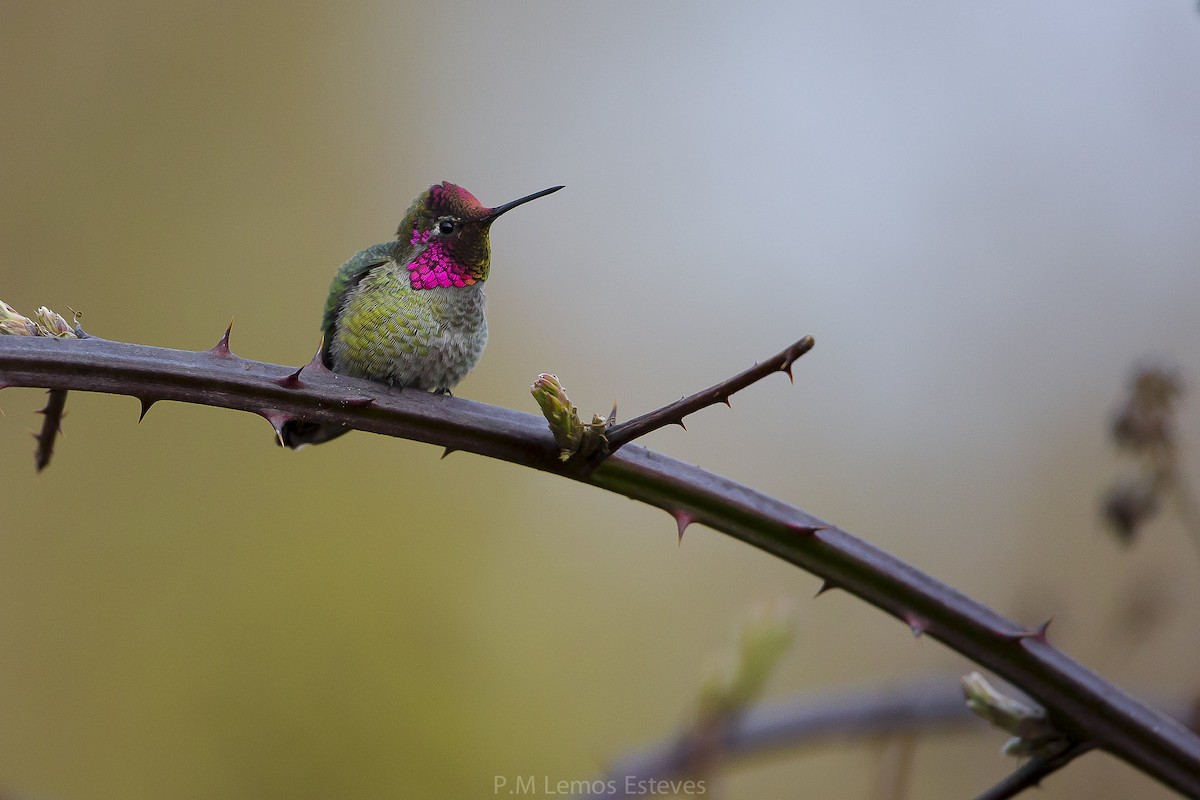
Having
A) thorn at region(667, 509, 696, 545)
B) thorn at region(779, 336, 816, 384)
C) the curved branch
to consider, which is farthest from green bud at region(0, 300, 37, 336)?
thorn at region(779, 336, 816, 384)

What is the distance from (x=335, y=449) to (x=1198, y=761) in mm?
4272

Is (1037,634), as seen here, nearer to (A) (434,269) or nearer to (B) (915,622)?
(B) (915,622)

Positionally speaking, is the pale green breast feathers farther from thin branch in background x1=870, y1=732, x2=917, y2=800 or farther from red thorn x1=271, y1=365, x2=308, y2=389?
thin branch in background x1=870, y1=732, x2=917, y2=800

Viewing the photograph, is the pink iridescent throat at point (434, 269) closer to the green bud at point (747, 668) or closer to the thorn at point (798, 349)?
the green bud at point (747, 668)

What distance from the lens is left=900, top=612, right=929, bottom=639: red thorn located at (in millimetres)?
1349

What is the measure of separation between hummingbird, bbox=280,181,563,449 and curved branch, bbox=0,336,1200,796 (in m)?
0.90

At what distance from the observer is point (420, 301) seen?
8.00ft

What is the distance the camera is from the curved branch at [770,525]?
4.48ft

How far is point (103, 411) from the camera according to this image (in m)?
4.61

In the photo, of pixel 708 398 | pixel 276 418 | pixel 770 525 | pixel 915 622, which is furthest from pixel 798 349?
pixel 276 418

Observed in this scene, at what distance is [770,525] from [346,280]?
1.58m

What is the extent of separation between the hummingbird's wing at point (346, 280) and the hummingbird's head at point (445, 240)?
79mm

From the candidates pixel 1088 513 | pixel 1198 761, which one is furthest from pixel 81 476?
pixel 1088 513

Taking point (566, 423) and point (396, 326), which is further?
point (396, 326)
